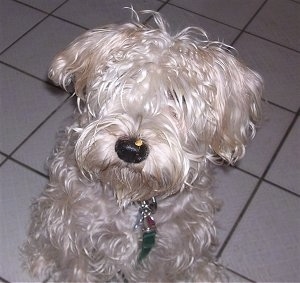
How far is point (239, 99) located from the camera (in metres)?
1.97

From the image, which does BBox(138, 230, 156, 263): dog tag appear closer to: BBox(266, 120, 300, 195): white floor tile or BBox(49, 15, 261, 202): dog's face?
BBox(49, 15, 261, 202): dog's face

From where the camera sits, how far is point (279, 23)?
164 inches

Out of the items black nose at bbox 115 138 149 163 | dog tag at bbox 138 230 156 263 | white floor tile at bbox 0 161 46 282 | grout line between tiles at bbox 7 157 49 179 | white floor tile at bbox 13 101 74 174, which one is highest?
black nose at bbox 115 138 149 163

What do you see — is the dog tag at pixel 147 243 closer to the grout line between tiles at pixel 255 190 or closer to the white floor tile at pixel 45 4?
the grout line between tiles at pixel 255 190

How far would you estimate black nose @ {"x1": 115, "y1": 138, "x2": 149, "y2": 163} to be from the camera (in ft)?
5.79

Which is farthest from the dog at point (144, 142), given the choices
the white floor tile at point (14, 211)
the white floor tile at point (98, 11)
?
the white floor tile at point (98, 11)

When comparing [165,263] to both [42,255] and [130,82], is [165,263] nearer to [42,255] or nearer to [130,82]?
[42,255]

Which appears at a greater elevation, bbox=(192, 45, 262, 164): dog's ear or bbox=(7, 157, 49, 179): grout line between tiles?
bbox=(192, 45, 262, 164): dog's ear

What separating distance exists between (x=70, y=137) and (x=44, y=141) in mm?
911

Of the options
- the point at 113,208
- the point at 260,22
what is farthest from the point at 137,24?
the point at 260,22

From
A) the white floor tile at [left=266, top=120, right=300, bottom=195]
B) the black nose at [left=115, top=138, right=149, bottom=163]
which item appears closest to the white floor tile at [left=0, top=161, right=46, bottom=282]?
the black nose at [left=115, top=138, right=149, bottom=163]

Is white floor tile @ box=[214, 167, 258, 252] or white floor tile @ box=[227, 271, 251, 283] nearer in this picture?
white floor tile @ box=[227, 271, 251, 283]

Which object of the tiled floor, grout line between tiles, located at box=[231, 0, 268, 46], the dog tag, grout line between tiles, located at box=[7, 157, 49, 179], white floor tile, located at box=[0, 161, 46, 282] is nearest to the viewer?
the dog tag

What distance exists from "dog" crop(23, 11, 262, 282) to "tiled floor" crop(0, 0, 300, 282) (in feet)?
1.53
